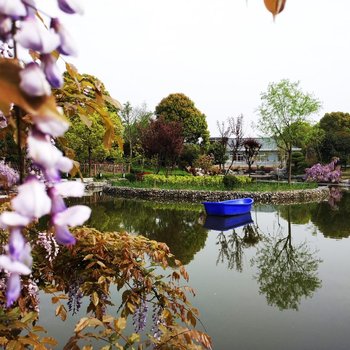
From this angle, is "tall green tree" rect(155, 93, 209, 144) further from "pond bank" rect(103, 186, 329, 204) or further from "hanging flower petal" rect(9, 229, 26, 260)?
"hanging flower petal" rect(9, 229, 26, 260)

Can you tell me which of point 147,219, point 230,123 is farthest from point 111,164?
point 147,219

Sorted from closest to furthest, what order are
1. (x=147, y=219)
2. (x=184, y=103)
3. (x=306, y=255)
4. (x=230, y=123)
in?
1. (x=306, y=255)
2. (x=147, y=219)
3. (x=230, y=123)
4. (x=184, y=103)

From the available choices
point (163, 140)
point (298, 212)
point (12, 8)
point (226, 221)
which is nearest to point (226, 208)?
point (226, 221)

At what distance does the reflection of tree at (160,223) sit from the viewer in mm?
9812

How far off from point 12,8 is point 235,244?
10.1 m

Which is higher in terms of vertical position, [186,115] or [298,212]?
[186,115]

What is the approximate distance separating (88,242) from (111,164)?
32.0 meters

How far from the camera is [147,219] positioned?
13680 millimetres

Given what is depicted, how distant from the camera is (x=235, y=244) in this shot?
10.2m

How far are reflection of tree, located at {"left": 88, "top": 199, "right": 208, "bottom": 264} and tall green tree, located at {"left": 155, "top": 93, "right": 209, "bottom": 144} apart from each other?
24692 millimetres

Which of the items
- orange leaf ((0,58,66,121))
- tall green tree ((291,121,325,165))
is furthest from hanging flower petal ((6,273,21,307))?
tall green tree ((291,121,325,165))

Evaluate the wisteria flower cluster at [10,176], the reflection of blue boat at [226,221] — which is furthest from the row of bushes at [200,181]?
the wisteria flower cluster at [10,176]

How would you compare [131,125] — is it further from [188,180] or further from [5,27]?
[5,27]

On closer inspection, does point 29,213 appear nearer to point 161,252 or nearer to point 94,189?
point 161,252
